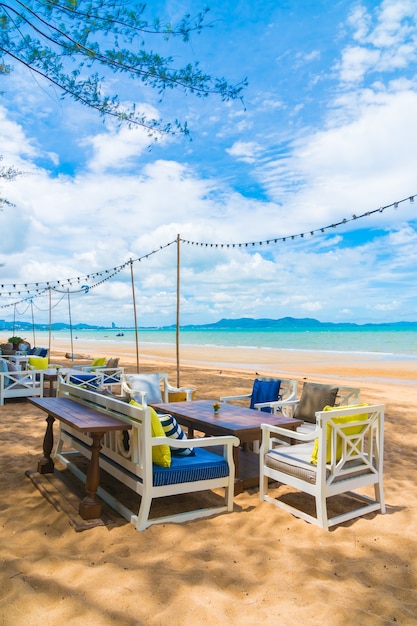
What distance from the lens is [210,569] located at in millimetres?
2348

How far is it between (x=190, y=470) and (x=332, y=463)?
960mm

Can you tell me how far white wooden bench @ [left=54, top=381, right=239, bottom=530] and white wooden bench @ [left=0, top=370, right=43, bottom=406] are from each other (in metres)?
4.69

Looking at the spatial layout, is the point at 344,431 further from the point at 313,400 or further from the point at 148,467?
the point at 313,400

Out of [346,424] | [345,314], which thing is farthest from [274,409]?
[345,314]

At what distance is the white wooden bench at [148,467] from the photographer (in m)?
2.84

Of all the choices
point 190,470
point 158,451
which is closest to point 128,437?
point 158,451

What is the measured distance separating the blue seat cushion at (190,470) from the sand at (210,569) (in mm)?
292

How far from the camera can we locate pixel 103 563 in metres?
2.39

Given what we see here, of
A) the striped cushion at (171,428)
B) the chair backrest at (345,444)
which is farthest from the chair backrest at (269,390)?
the striped cushion at (171,428)

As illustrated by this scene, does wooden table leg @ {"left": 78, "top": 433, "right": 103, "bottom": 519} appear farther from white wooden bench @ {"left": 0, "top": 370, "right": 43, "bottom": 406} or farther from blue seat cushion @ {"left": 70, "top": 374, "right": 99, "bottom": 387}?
white wooden bench @ {"left": 0, "top": 370, "right": 43, "bottom": 406}

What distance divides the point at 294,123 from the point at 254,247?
2806 millimetres

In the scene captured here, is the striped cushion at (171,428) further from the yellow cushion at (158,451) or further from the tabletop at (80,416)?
the tabletop at (80,416)

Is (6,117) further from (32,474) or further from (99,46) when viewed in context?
(32,474)

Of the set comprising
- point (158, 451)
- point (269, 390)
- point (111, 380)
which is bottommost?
point (111, 380)
